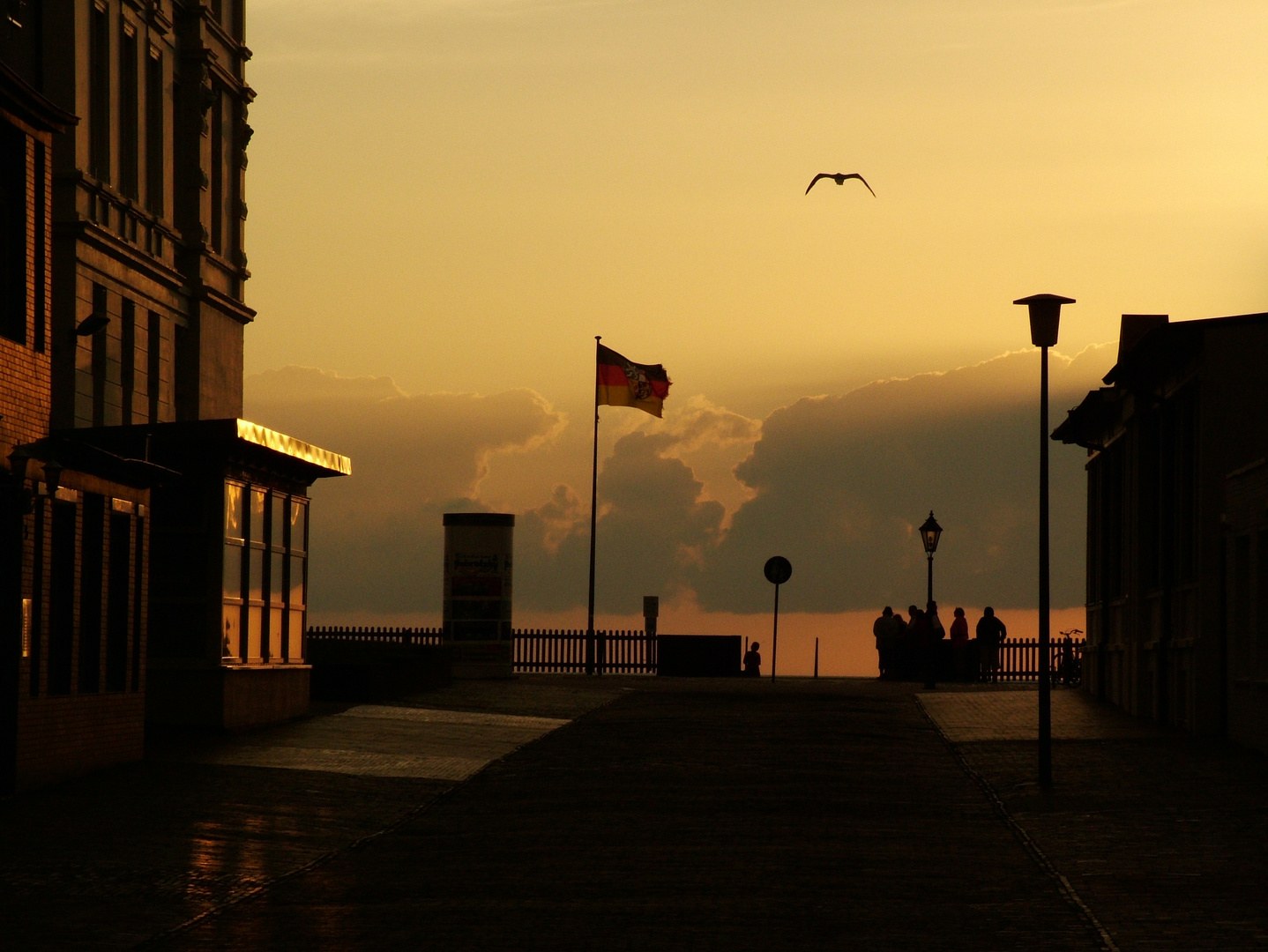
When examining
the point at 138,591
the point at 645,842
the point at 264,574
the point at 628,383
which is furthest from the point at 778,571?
the point at 645,842

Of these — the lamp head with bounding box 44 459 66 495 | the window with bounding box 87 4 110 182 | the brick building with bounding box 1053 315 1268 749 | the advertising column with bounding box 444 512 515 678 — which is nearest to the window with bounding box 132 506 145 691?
the lamp head with bounding box 44 459 66 495

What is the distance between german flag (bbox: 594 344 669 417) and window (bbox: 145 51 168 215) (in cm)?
1445

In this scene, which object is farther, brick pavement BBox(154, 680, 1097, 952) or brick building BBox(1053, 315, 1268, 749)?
brick building BBox(1053, 315, 1268, 749)

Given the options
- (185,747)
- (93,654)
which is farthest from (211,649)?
(93,654)

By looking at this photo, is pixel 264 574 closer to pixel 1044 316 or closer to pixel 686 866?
pixel 1044 316

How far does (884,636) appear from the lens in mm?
47062

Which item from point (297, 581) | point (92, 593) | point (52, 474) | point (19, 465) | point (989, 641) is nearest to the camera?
point (19, 465)

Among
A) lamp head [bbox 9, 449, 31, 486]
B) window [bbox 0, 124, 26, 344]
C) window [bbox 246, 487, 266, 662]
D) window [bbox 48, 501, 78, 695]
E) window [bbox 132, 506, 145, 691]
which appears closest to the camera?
lamp head [bbox 9, 449, 31, 486]

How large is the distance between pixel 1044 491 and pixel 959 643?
24.6m

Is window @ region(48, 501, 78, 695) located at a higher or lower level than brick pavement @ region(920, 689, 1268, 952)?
higher

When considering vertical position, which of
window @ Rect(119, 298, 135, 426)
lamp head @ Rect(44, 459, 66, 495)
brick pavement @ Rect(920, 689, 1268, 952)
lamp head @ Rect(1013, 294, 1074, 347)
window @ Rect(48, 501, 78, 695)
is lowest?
brick pavement @ Rect(920, 689, 1268, 952)

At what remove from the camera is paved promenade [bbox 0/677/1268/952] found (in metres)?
11.9

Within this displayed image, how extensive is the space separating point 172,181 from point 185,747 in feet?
65.1

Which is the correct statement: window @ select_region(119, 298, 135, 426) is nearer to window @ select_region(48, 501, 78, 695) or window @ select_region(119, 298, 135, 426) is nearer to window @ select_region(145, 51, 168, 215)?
window @ select_region(145, 51, 168, 215)
